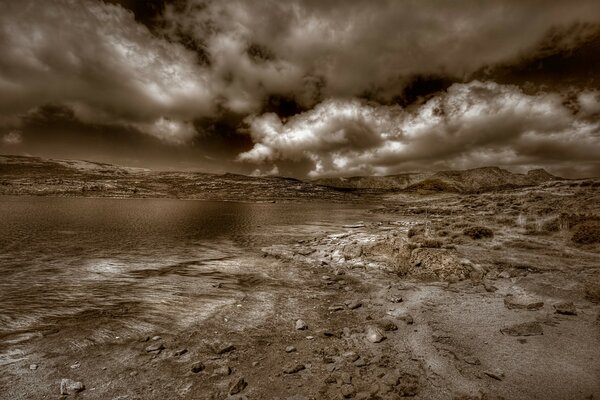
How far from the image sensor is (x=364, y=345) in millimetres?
7152

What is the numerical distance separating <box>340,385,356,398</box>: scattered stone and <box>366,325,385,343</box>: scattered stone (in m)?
2.02

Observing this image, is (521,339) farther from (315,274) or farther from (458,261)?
(315,274)

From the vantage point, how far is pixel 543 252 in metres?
15.4

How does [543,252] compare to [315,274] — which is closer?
[315,274]

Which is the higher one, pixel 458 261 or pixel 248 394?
pixel 458 261

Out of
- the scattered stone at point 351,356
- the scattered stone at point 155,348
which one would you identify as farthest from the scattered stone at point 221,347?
the scattered stone at point 351,356

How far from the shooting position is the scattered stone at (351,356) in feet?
21.5

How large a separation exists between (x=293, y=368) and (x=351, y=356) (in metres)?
1.44

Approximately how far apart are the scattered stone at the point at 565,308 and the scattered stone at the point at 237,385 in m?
8.97

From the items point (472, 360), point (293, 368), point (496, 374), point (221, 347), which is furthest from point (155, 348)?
point (496, 374)

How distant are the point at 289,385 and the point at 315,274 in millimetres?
8625

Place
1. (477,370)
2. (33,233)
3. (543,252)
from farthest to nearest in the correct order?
(33,233) → (543,252) → (477,370)

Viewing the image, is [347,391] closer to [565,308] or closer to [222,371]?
[222,371]

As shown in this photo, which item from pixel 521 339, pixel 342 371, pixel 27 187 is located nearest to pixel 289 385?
pixel 342 371
